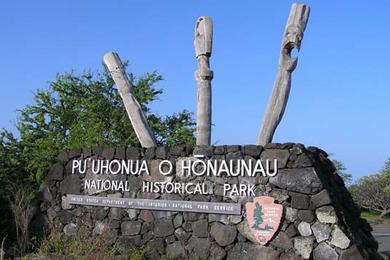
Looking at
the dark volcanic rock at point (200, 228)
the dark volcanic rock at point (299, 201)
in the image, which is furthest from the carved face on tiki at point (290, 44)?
the dark volcanic rock at point (200, 228)

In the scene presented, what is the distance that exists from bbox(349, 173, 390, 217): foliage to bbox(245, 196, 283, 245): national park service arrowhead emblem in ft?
75.3

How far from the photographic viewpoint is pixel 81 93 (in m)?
21.5

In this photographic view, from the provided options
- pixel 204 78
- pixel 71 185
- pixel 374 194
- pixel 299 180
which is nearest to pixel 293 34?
pixel 204 78

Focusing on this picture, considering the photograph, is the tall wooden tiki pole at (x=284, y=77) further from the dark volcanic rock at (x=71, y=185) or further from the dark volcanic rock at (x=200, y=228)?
the dark volcanic rock at (x=71, y=185)

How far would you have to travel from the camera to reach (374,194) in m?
31.3

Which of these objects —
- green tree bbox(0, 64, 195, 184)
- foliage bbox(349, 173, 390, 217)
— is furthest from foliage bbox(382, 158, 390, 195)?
green tree bbox(0, 64, 195, 184)

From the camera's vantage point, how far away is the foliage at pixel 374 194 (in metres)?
30.8

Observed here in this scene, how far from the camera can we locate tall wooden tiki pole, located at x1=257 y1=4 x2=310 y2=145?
9.88m

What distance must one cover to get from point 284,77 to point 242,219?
8.49 feet

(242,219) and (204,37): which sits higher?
(204,37)

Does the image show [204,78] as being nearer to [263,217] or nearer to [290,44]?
[290,44]

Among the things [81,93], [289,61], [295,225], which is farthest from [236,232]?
[81,93]

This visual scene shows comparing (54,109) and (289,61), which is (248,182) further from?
(54,109)

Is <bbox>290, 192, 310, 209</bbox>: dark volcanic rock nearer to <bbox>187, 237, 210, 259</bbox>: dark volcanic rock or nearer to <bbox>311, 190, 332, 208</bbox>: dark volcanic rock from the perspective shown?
<bbox>311, 190, 332, 208</bbox>: dark volcanic rock
